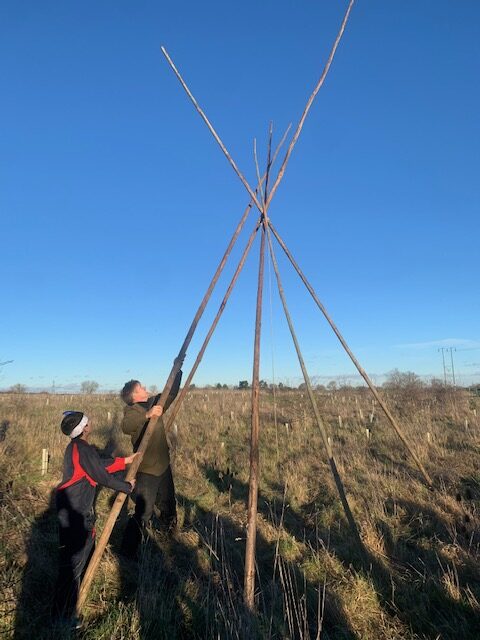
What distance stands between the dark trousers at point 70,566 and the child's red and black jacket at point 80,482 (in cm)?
8

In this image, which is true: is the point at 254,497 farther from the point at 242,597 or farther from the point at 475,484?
the point at 475,484

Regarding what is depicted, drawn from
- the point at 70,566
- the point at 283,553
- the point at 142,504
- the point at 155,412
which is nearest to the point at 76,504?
the point at 70,566

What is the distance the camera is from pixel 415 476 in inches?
271

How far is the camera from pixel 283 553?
4.51 meters

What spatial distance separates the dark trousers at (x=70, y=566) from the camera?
330 cm

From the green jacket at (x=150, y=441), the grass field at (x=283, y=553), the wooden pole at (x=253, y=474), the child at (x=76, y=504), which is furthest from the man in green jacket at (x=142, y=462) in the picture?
the wooden pole at (x=253, y=474)

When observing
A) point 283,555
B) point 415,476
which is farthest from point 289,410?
point 283,555

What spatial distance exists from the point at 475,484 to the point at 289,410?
432 inches

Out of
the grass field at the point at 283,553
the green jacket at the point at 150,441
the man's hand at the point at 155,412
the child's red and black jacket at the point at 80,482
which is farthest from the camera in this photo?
the green jacket at the point at 150,441

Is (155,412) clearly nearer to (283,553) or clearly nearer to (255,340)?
(255,340)

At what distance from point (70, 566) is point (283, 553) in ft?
6.94

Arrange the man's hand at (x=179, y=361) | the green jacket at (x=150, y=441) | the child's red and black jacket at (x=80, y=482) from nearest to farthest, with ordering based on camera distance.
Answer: the child's red and black jacket at (x=80, y=482) → the man's hand at (x=179, y=361) → the green jacket at (x=150, y=441)

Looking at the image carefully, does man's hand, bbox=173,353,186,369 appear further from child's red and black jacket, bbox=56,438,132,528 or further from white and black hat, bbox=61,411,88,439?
child's red and black jacket, bbox=56,438,132,528

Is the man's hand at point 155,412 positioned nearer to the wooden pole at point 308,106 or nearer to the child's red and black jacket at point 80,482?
the child's red and black jacket at point 80,482
